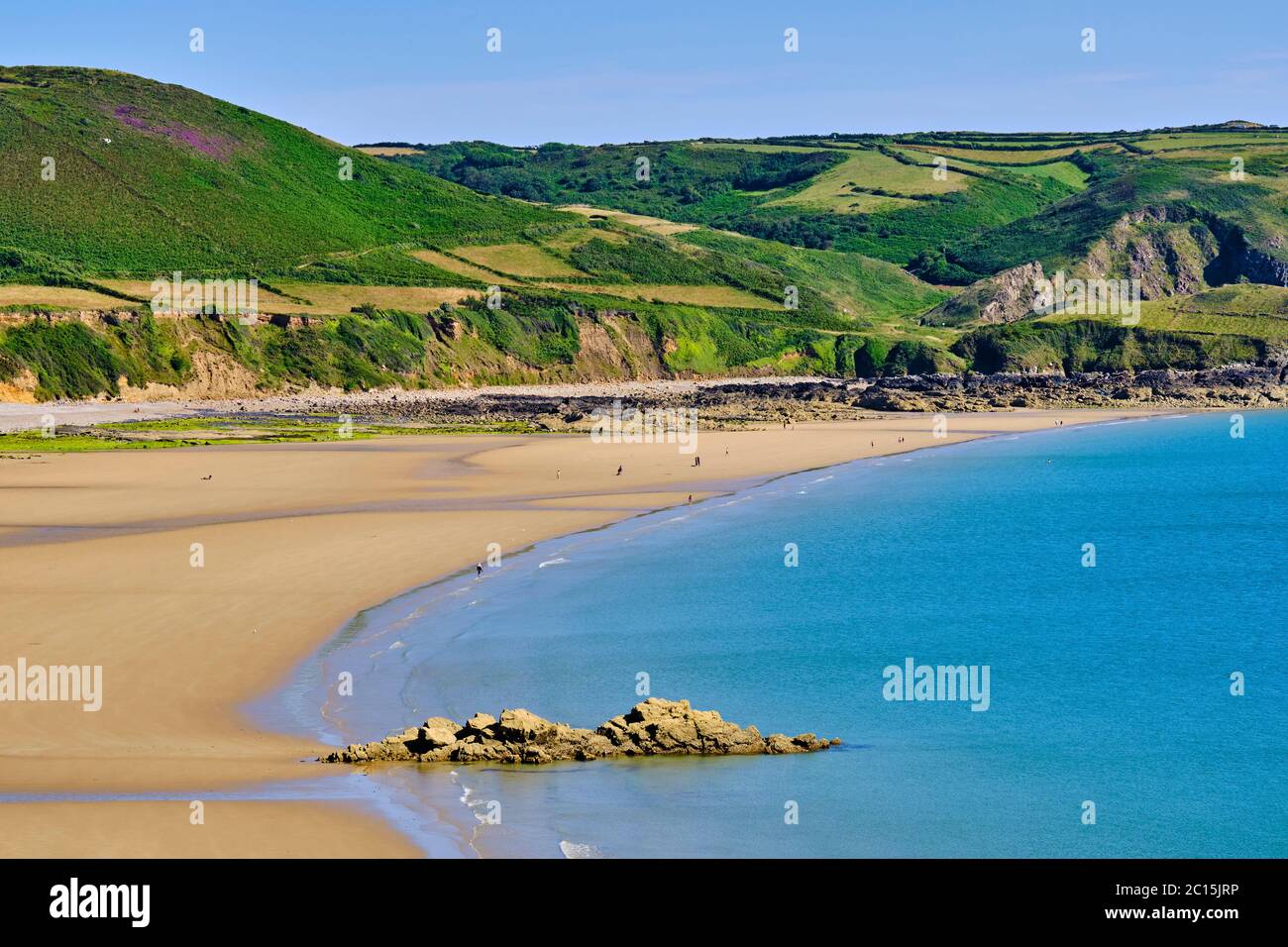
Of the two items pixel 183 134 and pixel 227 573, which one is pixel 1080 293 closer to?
pixel 183 134

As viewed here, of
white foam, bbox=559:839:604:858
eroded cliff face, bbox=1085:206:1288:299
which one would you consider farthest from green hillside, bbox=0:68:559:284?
white foam, bbox=559:839:604:858

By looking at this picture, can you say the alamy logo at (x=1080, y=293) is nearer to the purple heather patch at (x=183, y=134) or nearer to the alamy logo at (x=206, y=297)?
the alamy logo at (x=206, y=297)

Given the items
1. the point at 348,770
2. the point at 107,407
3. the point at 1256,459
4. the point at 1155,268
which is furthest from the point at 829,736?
the point at 1155,268

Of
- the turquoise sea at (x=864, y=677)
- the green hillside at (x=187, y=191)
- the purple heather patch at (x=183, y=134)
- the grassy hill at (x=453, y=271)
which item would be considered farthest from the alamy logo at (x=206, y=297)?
the turquoise sea at (x=864, y=677)

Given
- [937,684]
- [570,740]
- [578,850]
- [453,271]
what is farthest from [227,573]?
[453,271]

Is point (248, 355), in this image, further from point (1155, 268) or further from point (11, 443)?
point (1155, 268)
